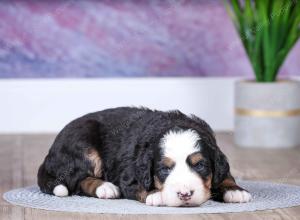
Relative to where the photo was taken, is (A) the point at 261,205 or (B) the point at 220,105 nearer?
(A) the point at 261,205

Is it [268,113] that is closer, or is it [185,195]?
[185,195]

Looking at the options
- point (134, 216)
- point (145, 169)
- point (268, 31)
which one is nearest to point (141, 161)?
point (145, 169)

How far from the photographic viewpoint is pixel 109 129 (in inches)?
146

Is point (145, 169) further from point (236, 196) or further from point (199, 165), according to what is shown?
point (236, 196)

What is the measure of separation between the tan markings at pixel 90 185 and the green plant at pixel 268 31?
7.19 feet

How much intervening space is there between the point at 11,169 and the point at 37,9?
6.31ft

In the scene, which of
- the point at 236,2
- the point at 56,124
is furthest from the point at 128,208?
the point at 56,124

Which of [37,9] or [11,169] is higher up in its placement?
[37,9]

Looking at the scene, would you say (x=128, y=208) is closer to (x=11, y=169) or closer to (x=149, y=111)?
(x=149, y=111)

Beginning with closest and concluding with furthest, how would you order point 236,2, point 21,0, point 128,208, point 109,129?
1. point 128,208
2. point 109,129
3. point 236,2
4. point 21,0

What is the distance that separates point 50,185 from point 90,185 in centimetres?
19

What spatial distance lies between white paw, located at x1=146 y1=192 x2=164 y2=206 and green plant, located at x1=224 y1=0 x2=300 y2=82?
7.83ft

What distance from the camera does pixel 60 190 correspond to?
359cm

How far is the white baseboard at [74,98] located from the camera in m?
6.15
